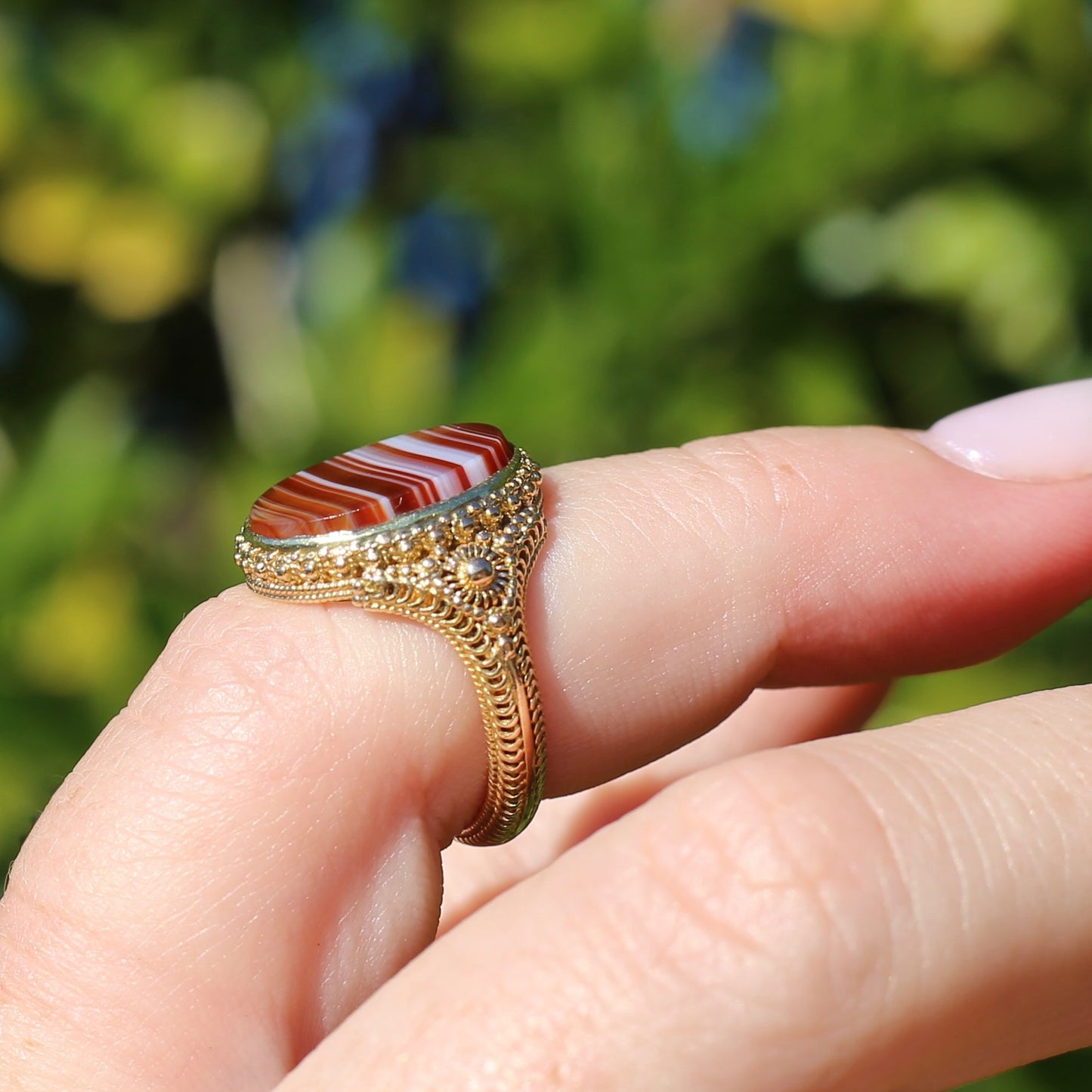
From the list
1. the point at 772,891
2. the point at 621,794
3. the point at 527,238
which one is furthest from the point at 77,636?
the point at 772,891

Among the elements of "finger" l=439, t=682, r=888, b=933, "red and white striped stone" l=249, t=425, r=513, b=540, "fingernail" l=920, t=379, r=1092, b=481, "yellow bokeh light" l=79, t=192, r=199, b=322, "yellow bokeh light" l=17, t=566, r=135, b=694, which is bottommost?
"finger" l=439, t=682, r=888, b=933

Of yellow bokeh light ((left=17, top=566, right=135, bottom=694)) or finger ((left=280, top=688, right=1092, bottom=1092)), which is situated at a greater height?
yellow bokeh light ((left=17, top=566, right=135, bottom=694))

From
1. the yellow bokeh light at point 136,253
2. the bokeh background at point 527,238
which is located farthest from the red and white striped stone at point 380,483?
the yellow bokeh light at point 136,253

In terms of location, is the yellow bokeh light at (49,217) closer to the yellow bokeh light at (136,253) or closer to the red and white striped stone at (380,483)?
the yellow bokeh light at (136,253)

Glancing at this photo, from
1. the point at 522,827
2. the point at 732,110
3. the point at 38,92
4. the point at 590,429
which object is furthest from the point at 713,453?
the point at 38,92

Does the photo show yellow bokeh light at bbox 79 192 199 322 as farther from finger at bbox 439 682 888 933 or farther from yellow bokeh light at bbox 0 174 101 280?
finger at bbox 439 682 888 933

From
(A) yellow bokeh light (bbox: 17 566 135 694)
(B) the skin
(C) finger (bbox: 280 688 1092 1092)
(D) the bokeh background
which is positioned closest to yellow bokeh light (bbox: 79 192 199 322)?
(D) the bokeh background

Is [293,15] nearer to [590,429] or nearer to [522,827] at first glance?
[590,429]
